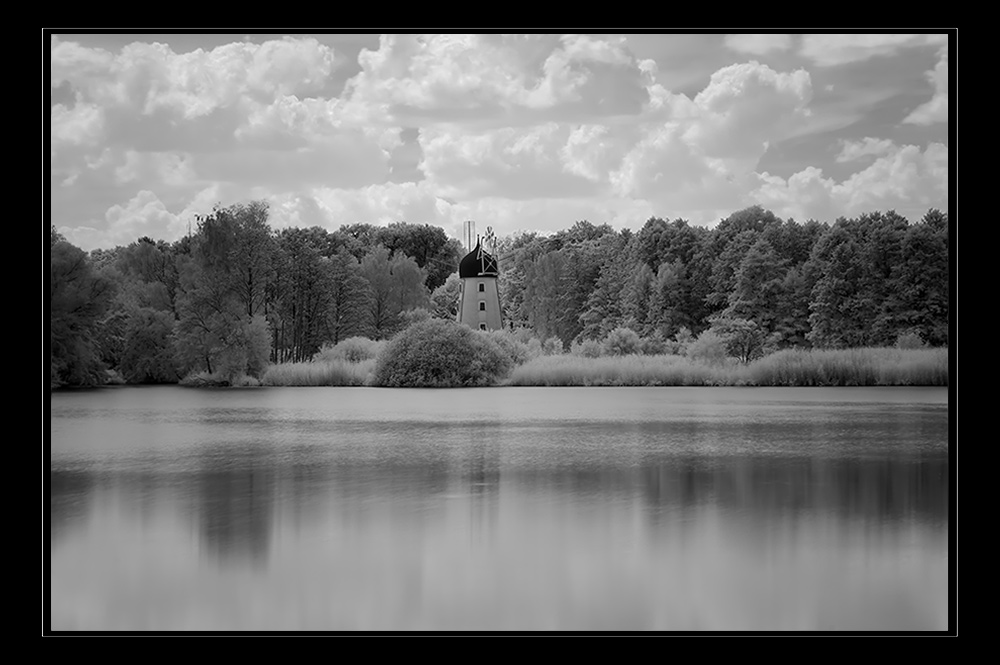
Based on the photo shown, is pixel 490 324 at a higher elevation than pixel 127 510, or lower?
higher

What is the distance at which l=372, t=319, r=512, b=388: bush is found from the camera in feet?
95.1

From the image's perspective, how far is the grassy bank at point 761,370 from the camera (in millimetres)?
26250

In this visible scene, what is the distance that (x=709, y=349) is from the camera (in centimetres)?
2938

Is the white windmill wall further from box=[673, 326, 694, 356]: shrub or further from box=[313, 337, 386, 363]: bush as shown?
box=[673, 326, 694, 356]: shrub

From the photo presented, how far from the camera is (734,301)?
31344mm

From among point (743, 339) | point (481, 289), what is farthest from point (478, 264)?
point (743, 339)

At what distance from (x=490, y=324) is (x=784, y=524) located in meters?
28.1

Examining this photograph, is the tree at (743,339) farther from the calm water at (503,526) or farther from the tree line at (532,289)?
the calm water at (503,526)

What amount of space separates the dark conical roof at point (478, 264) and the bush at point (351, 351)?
286 inches

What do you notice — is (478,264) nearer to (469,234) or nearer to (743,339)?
(469,234)

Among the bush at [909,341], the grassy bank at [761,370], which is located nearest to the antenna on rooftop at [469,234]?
the grassy bank at [761,370]

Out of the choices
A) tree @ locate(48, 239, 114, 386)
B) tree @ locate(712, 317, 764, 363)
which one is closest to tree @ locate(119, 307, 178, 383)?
tree @ locate(48, 239, 114, 386)
